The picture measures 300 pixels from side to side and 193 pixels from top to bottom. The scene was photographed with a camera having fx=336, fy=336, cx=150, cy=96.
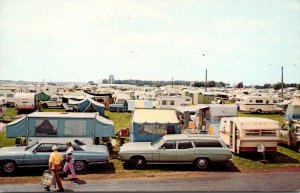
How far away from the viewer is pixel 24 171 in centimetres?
1507

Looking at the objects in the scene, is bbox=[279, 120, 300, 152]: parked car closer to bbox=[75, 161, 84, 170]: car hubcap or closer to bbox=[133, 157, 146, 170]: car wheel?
bbox=[133, 157, 146, 170]: car wheel

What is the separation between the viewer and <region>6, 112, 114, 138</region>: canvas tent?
17688 millimetres

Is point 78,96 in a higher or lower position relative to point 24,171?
higher

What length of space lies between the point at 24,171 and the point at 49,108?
30.3 meters

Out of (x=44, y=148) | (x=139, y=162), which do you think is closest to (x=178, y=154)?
(x=139, y=162)

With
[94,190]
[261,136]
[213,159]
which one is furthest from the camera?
[261,136]

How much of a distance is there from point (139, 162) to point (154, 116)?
457 centimetres

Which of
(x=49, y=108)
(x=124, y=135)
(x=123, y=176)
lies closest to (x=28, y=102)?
(x=49, y=108)

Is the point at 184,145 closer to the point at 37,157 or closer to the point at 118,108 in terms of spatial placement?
the point at 37,157

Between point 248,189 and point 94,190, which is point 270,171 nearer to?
point 248,189

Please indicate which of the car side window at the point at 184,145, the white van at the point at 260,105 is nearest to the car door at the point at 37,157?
the car side window at the point at 184,145

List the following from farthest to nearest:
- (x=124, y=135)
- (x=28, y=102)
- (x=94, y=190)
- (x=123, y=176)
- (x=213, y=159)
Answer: (x=28, y=102)
(x=124, y=135)
(x=213, y=159)
(x=123, y=176)
(x=94, y=190)

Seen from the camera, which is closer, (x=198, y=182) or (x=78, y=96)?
(x=198, y=182)

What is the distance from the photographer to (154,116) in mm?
19906
